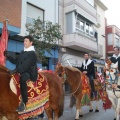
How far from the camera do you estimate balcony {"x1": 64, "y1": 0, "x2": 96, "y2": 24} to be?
2037 centimetres

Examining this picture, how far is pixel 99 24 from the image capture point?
29.8 meters

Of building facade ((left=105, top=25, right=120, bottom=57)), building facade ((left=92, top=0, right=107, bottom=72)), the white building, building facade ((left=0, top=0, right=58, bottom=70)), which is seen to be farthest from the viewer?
building facade ((left=105, top=25, right=120, bottom=57))

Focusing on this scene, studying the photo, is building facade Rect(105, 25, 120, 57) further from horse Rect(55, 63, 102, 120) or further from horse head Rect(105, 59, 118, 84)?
horse head Rect(105, 59, 118, 84)

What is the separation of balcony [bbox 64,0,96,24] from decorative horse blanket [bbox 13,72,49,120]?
15608 millimetres

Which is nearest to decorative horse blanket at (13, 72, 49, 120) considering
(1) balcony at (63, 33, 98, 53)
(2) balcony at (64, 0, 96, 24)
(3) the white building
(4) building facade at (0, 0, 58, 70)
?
(4) building facade at (0, 0, 58, 70)

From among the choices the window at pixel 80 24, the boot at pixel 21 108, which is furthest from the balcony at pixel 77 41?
the boot at pixel 21 108

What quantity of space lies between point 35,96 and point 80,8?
675 inches

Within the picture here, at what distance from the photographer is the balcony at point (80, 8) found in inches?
802

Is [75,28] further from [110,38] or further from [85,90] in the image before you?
[110,38]

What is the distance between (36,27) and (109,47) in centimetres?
2352

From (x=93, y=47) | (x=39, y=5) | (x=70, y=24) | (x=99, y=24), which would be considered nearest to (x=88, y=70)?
(x=39, y=5)

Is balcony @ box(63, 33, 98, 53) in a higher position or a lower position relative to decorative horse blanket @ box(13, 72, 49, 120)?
higher

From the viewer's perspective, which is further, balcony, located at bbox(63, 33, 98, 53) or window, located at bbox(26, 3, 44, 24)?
balcony, located at bbox(63, 33, 98, 53)

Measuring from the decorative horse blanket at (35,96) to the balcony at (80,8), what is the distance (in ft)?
Result: 51.2
